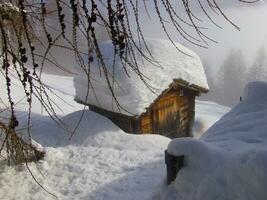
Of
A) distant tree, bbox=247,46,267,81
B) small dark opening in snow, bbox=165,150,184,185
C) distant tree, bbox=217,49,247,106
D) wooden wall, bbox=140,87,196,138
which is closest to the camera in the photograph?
small dark opening in snow, bbox=165,150,184,185

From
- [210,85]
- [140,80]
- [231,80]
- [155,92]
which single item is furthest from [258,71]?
[155,92]

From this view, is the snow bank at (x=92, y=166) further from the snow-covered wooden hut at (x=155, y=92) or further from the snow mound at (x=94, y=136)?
Result: the snow-covered wooden hut at (x=155, y=92)

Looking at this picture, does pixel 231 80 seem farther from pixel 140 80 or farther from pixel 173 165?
pixel 173 165

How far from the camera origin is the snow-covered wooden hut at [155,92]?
43.7 feet

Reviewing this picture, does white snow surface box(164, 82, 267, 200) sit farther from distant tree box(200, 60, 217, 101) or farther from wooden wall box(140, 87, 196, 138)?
distant tree box(200, 60, 217, 101)

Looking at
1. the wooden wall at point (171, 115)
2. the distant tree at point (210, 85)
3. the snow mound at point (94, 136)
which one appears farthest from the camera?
the distant tree at point (210, 85)

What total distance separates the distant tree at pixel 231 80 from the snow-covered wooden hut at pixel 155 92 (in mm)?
62244

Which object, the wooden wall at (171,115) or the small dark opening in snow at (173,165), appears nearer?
the small dark opening in snow at (173,165)

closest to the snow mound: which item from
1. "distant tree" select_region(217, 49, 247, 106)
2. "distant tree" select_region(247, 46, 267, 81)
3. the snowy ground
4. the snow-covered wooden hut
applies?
the snowy ground

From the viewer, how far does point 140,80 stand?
13.6m

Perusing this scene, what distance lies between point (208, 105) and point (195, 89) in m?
24.7

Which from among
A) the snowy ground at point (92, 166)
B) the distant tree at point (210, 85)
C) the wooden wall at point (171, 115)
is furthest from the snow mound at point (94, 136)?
the distant tree at point (210, 85)

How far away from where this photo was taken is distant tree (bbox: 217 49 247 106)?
80000 millimetres

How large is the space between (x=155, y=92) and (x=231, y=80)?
248ft
